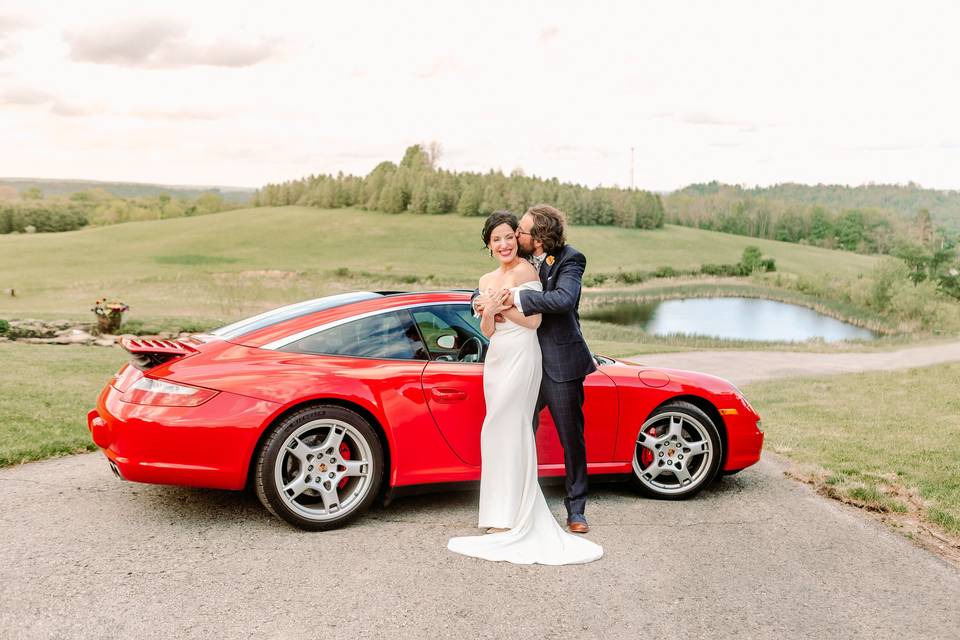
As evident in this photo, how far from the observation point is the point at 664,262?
8800 centimetres

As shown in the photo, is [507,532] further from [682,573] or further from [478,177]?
[478,177]

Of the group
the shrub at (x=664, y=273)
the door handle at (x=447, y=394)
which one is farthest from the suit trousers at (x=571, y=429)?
the shrub at (x=664, y=273)

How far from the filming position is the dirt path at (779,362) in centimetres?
1519

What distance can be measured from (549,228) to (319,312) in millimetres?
1542

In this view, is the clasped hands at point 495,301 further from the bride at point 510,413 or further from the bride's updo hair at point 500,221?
the bride's updo hair at point 500,221

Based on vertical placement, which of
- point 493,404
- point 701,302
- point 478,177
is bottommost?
point 701,302

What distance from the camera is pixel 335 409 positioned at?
4.52 metres

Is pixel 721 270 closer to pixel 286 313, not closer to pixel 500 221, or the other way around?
pixel 500 221

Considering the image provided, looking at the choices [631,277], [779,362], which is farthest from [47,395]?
[631,277]

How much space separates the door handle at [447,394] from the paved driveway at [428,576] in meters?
0.77

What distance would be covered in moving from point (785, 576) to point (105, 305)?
15788 millimetres

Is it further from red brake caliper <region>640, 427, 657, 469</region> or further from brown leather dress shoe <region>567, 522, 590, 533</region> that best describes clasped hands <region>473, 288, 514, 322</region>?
red brake caliper <region>640, 427, 657, 469</region>

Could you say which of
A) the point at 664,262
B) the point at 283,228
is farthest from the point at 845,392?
the point at 283,228

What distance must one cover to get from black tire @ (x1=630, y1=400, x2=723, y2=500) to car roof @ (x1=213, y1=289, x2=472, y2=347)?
161 cm
